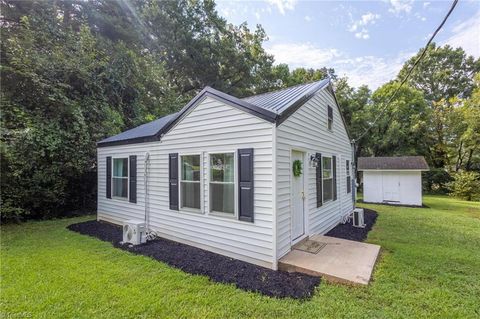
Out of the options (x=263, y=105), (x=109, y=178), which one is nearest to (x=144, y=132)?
(x=109, y=178)

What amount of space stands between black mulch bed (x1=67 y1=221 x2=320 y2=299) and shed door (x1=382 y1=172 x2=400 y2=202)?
449 inches

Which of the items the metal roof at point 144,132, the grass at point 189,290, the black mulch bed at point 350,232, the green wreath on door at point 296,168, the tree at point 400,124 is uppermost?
the tree at point 400,124

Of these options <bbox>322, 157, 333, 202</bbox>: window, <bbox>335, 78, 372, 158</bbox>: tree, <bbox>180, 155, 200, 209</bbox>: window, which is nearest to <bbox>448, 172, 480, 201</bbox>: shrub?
<bbox>335, 78, 372, 158</bbox>: tree

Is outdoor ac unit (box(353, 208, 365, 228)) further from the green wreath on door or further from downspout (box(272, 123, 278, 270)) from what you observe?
downspout (box(272, 123, 278, 270))

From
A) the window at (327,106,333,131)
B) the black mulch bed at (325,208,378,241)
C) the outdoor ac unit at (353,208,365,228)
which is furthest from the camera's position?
the outdoor ac unit at (353,208,365,228)

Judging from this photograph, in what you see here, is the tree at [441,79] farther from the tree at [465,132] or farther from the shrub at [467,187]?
the shrub at [467,187]

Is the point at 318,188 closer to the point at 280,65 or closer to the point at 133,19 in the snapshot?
the point at 133,19

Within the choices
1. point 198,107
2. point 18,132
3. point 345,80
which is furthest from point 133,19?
point 345,80

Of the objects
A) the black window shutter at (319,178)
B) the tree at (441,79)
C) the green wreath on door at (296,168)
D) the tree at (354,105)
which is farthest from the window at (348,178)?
the tree at (441,79)

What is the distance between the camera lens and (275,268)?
4.09 m

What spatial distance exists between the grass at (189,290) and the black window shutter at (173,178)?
1.35m

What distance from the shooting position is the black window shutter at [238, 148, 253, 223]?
4.32 metres

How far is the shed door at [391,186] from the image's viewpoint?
12758mm

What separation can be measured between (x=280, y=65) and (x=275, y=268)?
716 inches
